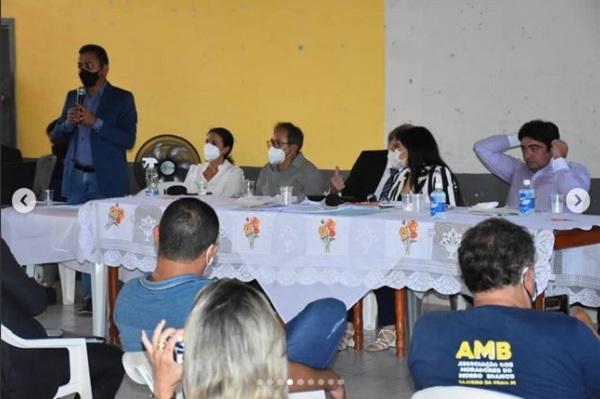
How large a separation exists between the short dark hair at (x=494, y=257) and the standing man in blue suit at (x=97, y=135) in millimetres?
4283

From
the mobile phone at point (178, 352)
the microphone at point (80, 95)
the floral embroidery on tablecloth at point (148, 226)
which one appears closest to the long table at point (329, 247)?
the floral embroidery on tablecloth at point (148, 226)

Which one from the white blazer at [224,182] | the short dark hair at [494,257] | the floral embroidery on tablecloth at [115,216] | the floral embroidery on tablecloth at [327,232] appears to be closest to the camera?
the short dark hair at [494,257]

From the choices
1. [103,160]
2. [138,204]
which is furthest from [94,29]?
[138,204]

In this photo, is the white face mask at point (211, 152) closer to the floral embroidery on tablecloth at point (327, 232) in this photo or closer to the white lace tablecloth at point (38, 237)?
the white lace tablecloth at point (38, 237)

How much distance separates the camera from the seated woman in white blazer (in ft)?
23.2

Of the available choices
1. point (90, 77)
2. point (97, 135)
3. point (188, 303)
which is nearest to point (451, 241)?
point (188, 303)

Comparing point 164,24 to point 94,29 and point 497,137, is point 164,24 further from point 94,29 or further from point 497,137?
point 497,137

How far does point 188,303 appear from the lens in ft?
9.80

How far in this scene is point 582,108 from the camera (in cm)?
658

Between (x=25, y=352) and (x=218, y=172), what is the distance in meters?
3.70

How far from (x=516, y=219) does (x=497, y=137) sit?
5.51 feet

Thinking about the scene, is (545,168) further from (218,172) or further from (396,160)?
(218,172)

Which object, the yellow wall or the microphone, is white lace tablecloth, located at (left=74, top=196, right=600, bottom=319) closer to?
the microphone

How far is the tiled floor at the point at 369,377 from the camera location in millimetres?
4988
